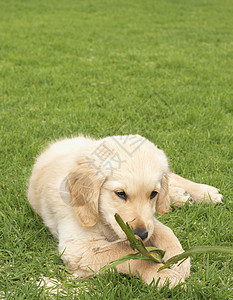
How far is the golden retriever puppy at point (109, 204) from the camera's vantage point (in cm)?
222

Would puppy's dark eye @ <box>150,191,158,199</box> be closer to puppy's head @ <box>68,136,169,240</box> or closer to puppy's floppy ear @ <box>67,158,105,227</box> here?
puppy's head @ <box>68,136,169,240</box>

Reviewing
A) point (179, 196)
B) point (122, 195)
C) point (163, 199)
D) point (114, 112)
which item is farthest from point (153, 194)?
point (114, 112)

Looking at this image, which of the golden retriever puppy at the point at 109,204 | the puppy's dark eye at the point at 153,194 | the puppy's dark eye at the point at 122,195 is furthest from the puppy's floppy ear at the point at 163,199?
the puppy's dark eye at the point at 122,195

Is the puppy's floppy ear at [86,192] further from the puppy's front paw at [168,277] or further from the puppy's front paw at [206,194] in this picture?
the puppy's front paw at [206,194]

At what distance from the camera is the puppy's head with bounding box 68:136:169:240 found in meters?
2.21

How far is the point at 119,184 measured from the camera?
2.23m

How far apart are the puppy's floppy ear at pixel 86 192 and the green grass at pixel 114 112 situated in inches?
14.7

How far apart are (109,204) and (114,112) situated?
2.81 m

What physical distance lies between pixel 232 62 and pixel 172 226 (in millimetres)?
6015

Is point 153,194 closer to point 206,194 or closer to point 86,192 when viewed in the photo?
point 86,192

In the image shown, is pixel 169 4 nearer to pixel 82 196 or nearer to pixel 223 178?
pixel 223 178

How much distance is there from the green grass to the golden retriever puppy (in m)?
0.11

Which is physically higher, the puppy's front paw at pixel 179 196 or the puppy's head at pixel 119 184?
the puppy's head at pixel 119 184

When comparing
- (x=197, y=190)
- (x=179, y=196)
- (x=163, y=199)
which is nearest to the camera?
(x=163, y=199)
